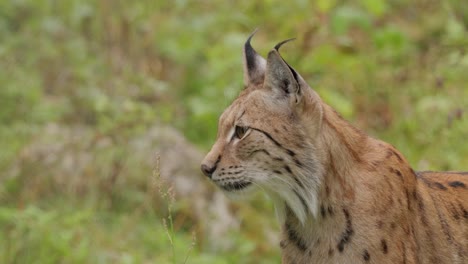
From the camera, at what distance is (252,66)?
5.23 meters

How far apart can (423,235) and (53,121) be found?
5.28 meters

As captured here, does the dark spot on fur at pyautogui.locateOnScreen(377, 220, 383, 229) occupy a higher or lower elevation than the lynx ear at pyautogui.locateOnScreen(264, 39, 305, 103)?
lower

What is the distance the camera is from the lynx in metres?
4.75

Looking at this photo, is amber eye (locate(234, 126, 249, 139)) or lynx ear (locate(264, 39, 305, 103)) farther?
amber eye (locate(234, 126, 249, 139))

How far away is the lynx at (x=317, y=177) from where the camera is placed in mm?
4754

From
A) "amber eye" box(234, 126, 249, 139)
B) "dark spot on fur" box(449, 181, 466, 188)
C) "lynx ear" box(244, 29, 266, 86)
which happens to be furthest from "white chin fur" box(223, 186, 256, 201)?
"dark spot on fur" box(449, 181, 466, 188)

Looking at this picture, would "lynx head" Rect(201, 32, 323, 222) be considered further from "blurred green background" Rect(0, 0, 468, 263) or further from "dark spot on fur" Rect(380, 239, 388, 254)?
"blurred green background" Rect(0, 0, 468, 263)

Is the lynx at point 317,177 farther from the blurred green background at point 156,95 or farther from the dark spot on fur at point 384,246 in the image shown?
the blurred green background at point 156,95

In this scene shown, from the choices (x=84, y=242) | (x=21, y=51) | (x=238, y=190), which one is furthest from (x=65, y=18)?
(x=238, y=190)

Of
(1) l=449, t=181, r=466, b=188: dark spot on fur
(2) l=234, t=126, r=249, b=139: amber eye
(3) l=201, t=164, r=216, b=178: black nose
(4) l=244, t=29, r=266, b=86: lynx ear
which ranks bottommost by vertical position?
(3) l=201, t=164, r=216, b=178: black nose

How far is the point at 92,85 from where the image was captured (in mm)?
9742

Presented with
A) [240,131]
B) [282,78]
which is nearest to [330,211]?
[240,131]

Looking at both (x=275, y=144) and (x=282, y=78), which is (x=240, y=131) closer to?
(x=275, y=144)

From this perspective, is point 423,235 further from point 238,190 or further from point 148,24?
point 148,24
